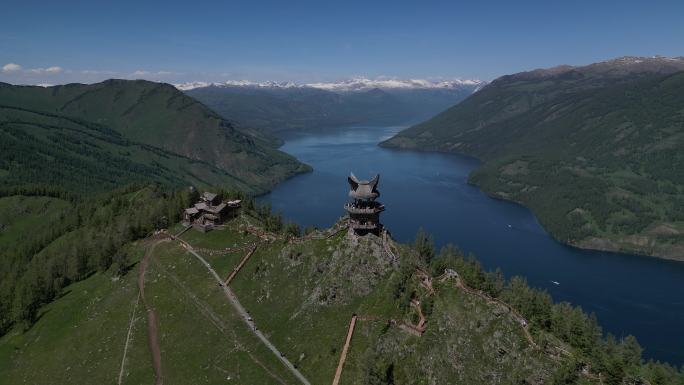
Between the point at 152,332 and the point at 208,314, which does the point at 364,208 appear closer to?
the point at 208,314

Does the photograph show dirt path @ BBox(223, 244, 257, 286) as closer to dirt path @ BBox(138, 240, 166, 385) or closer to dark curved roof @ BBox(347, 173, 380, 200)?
dirt path @ BBox(138, 240, 166, 385)

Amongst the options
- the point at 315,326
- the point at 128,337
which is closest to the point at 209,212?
the point at 128,337

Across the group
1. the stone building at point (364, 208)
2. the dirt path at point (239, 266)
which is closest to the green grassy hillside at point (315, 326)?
the dirt path at point (239, 266)

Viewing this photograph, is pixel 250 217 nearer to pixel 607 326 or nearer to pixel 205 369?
pixel 205 369

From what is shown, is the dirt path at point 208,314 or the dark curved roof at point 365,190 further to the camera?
the dark curved roof at point 365,190

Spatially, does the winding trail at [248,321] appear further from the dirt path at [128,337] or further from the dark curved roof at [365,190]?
the dark curved roof at [365,190]

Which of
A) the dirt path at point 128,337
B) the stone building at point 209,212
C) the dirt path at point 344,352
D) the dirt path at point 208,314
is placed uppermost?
the stone building at point 209,212

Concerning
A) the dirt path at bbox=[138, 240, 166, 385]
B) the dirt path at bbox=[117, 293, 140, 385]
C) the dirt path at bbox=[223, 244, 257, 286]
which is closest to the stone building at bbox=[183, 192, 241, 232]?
the dirt path at bbox=[138, 240, 166, 385]
